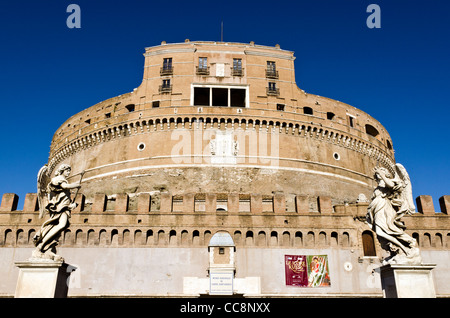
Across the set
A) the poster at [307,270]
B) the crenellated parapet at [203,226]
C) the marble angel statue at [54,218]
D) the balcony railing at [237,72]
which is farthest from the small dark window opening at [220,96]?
the marble angel statue at [54,218]

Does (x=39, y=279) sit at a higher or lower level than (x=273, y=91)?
lower

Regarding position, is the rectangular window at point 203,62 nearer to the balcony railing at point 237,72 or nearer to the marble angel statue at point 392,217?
the balcony railing at point 237,72

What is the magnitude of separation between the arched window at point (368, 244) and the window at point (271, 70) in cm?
1635

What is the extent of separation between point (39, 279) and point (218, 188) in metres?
21.2

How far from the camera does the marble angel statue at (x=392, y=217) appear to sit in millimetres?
7688

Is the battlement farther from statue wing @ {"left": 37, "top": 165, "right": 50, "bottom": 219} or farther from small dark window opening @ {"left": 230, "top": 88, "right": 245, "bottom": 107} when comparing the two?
small dark window opening @ {"left": 230, "top": 88, "right": 245, "bottom": 107}

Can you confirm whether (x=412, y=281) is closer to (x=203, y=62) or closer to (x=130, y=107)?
(x=203, y=62)

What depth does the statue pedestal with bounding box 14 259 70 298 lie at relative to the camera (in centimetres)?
748

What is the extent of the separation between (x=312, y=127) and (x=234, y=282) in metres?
16.4

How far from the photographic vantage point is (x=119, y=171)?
102ft

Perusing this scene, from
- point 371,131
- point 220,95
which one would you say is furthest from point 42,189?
point 371,131

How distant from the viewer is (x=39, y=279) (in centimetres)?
757

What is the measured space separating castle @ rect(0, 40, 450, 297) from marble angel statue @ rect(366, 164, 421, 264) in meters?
12.3
